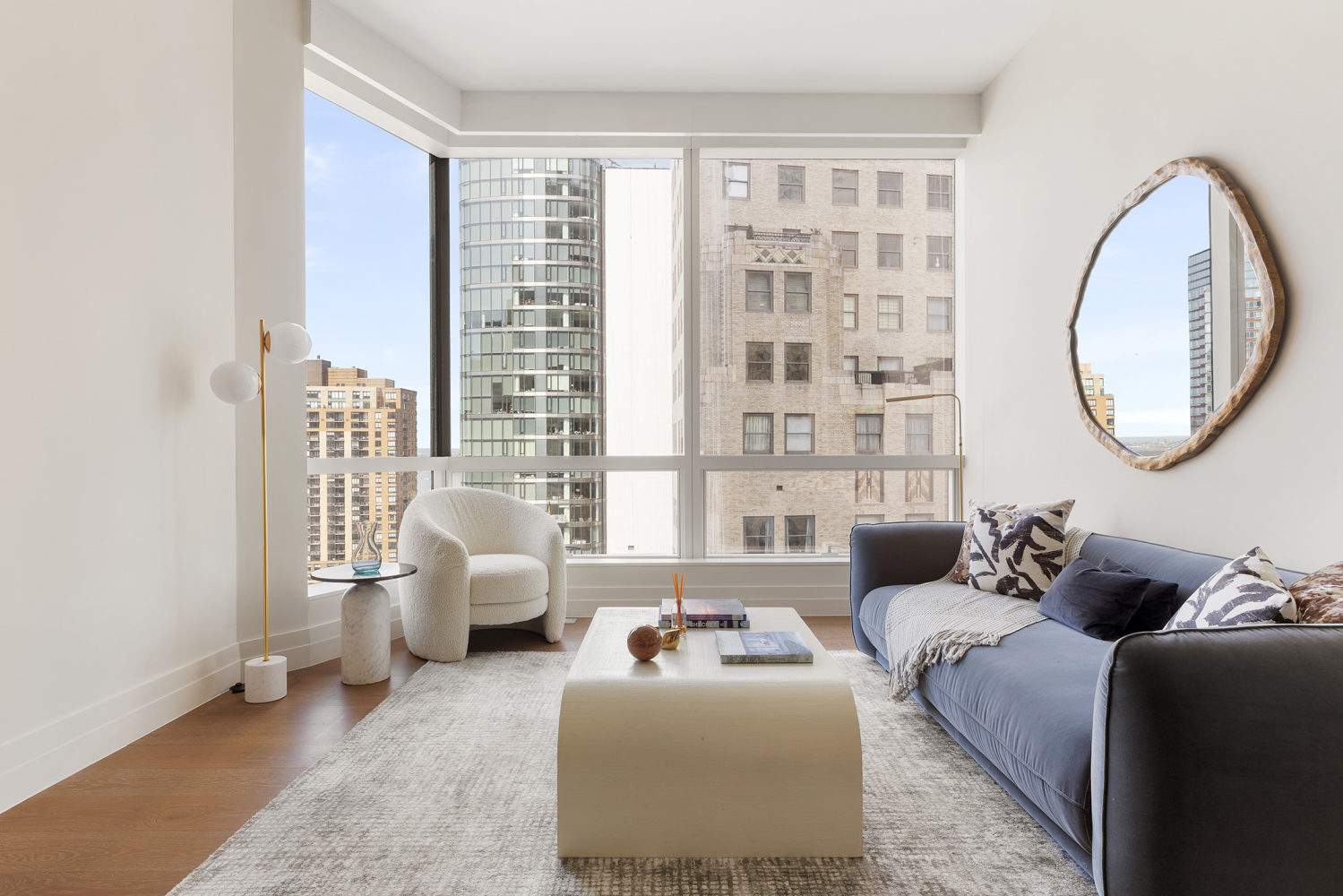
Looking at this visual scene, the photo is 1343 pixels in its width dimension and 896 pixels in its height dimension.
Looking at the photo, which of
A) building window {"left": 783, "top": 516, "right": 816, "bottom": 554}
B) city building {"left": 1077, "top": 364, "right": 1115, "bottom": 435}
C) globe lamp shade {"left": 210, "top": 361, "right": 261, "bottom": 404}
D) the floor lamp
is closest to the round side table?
the floor lamp

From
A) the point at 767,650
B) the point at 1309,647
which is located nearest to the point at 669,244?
the point at 767,650

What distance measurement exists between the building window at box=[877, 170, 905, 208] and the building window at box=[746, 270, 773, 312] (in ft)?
3.01

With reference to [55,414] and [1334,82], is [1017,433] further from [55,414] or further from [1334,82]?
[55,414]

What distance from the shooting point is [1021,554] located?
9.82 feet

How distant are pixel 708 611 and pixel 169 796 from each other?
1.81m

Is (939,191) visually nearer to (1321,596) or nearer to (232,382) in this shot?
(1321,596)

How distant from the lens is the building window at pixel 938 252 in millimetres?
4879

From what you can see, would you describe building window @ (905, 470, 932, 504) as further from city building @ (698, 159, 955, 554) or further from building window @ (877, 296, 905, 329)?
Answer: building window @ (877, 296, 905, 329)

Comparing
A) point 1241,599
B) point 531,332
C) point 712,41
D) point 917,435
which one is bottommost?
point 1241,599

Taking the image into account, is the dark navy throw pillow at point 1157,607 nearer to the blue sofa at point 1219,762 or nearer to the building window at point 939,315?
the blue sofa at point 1219,762

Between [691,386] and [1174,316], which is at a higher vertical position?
[1174,316]

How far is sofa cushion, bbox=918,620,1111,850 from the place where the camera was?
1.66 m

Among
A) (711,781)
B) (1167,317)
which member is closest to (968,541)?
(1167,317)

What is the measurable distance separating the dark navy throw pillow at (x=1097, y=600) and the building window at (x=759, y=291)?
108 inches
